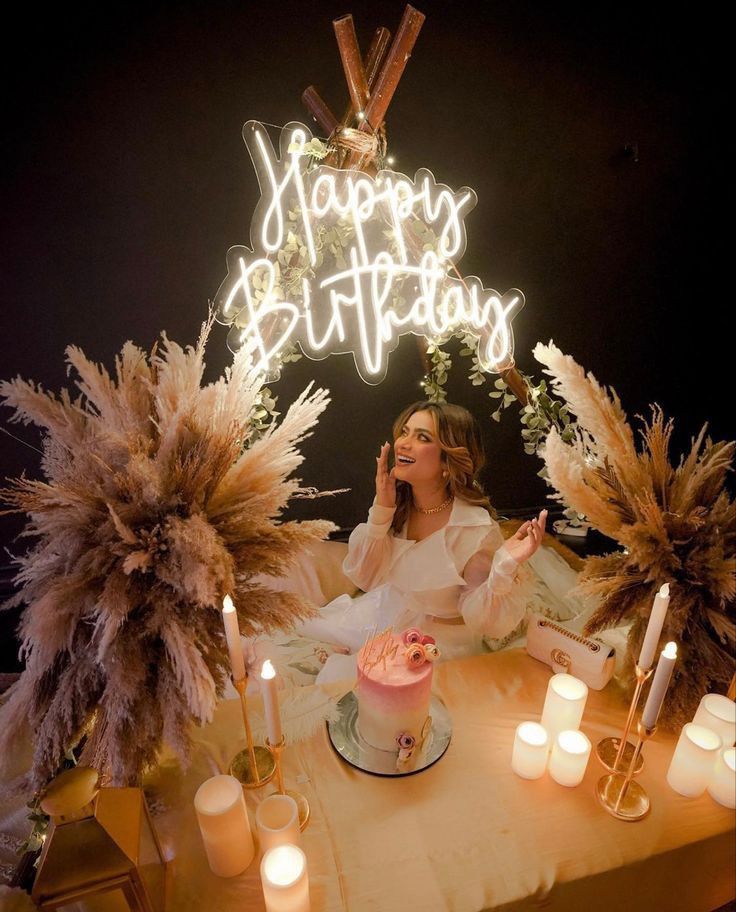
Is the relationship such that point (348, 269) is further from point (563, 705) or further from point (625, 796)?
point (625, 796)

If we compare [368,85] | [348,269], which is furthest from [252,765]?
[368,85]

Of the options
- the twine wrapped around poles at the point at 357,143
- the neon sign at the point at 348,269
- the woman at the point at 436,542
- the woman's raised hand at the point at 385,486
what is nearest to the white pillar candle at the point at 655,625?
the woman at the point at 436,542

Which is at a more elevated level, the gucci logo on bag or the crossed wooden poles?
the crossed wooden poles

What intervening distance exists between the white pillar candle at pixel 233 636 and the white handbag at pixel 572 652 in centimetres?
92

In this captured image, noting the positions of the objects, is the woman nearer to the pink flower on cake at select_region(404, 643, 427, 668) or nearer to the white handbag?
the white handbag

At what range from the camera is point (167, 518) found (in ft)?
3.20

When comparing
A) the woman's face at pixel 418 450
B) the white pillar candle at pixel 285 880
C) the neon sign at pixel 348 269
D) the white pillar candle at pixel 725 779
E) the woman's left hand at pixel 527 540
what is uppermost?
the neon sign at pixel 348 269

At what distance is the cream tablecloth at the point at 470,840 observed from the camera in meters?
1.01

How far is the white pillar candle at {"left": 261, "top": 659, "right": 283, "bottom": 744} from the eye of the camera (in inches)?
37.5

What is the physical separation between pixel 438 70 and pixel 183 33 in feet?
3.18

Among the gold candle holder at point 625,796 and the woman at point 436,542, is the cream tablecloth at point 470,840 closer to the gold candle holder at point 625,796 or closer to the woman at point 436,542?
the gold candle holder at point 625,796

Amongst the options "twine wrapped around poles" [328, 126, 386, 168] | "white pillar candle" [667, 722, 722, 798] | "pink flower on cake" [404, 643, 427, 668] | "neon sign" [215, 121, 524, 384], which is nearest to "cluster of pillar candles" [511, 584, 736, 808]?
"white pillar candle" [667, 722, 722, 798]

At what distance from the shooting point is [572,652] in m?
1.47

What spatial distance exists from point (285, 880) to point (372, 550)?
980 millimetres
